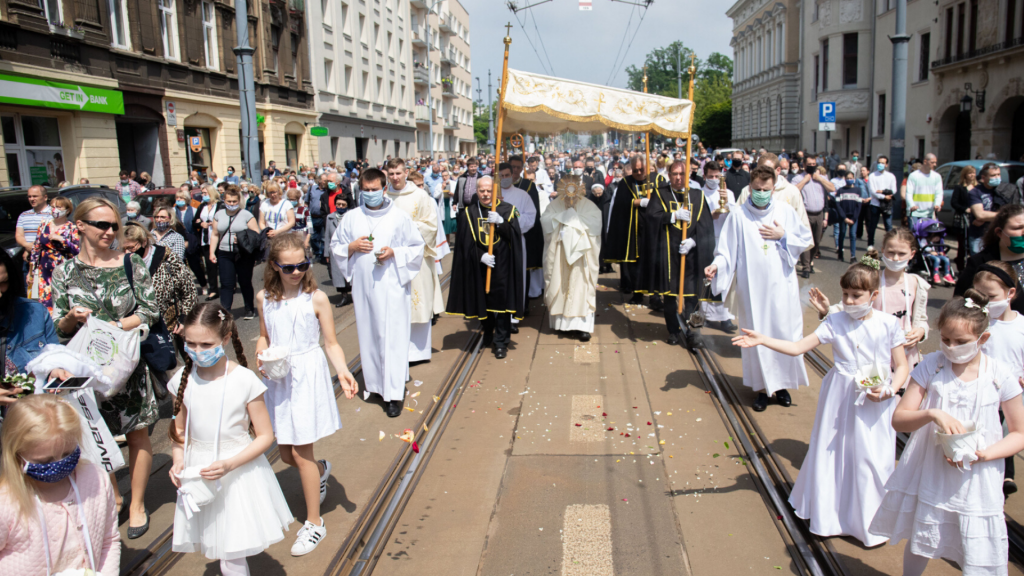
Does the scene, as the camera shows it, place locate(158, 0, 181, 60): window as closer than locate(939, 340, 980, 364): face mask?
No

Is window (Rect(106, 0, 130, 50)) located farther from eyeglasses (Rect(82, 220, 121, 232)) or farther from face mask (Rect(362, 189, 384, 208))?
eyeglasses (Rect(82, 220, 121, 232))

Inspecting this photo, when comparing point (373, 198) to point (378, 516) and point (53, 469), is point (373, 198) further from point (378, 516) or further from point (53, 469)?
point (53, 469)

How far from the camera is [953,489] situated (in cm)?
306

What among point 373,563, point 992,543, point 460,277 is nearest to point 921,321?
point 992,543

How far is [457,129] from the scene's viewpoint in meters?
69.9

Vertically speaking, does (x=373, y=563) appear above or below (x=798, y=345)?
below

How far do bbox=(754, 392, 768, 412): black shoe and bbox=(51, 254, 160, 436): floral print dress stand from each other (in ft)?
14.6

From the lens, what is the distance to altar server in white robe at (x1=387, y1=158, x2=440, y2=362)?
7.55 m

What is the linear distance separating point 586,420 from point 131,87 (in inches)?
817

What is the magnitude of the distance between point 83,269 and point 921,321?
506cm

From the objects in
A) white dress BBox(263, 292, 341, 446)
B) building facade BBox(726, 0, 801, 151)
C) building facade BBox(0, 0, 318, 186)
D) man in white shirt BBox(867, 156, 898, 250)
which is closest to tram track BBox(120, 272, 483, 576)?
white dress BBox(263, 292, 341, 446)

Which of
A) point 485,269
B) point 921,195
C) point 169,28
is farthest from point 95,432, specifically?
point 169,28

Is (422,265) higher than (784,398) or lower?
higher

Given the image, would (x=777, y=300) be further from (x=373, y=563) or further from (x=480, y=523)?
(x=373, y=563)
